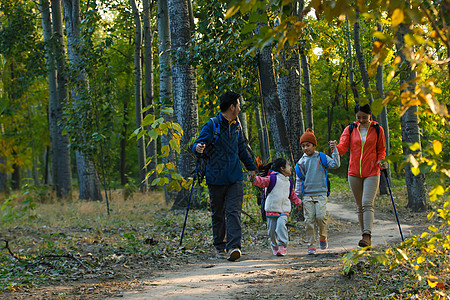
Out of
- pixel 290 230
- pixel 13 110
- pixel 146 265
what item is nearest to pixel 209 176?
pixel 146 265

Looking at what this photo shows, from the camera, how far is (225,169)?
22.8 ft

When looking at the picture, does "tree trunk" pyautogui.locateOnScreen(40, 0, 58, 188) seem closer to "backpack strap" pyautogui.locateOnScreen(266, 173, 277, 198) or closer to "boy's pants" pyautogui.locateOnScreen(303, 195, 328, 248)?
"backpack strap" pyautogui.locateOnScreen(266, 173, 277, 198)

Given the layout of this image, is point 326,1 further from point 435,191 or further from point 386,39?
point 435,191

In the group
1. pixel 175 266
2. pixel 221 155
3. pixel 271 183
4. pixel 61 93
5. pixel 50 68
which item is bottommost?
pixel 175 266

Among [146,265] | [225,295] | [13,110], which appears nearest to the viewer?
[225,295]

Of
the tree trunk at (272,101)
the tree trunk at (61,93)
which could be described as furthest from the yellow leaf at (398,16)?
the tree trunk at (61,93)

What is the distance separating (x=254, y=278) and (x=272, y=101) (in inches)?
214

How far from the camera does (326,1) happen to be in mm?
2420

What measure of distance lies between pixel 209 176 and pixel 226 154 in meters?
0.42

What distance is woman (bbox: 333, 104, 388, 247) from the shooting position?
720cm

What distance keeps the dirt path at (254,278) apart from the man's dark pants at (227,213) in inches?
11.9

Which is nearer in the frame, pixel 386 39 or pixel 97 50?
pixel 386 39

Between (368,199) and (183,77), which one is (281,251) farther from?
(183,77)

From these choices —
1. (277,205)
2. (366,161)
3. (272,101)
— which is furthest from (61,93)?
(366,161)
